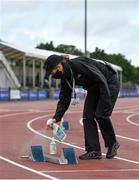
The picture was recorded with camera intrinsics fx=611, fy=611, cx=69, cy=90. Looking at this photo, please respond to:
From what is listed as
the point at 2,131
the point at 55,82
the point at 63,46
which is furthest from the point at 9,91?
the point at 63,46

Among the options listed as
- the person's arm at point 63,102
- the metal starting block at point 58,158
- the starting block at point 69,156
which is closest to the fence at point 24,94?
the person's arm at point 63,102

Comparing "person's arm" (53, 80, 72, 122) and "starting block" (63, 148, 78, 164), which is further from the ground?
"person's arm" (53, 80, 72, 122)

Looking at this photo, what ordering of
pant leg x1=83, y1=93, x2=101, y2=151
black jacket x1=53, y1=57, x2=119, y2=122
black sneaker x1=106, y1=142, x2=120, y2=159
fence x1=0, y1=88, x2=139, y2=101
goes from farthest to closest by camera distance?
fence x1=0, y1=88, x2=139, y2=101 → black sneaker x1=106, y1=142, x2=120, y2=159 → pant leg x1=83, y1=93, x2=101, y2=151 → black jacket x1=53, y1=57, x2=119, y2=122

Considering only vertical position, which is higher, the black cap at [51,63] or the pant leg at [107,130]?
the black cap at [51,63]

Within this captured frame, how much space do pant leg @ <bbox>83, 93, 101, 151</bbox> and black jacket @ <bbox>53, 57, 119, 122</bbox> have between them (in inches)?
6.0

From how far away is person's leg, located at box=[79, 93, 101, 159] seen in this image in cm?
1017

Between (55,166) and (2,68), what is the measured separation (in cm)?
5472

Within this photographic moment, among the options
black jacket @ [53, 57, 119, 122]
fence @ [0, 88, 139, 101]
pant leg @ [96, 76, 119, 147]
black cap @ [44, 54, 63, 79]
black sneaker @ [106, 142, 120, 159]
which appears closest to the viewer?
black cap @ [44, 54, 63, 79]

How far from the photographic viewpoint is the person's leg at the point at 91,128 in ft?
33.4

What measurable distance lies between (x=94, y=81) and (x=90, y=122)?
789 mm

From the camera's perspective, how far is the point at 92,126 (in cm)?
1022

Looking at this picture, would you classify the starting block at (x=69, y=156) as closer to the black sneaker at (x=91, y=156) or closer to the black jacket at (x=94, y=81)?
the black sneaker at (x=91, y=156)

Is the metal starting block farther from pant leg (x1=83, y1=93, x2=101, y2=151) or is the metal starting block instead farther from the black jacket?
the black jacket

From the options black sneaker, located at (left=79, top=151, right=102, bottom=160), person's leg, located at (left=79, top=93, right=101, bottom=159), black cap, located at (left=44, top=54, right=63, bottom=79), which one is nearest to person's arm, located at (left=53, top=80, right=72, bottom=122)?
person's leg, located at (left=79, top=93, right=101, bottom=159)
